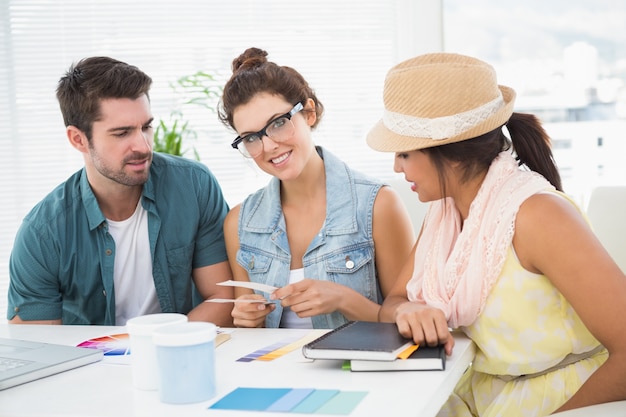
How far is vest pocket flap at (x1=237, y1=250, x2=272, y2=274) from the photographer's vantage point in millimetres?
2297

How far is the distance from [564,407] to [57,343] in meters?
1.19

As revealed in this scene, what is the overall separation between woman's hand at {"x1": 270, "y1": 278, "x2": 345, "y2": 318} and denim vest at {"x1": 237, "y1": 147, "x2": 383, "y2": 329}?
1.07 ft

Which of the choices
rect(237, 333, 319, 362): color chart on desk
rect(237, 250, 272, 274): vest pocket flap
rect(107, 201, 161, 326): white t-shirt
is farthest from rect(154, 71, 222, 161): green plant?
rect(237, 333, 319, 362): color chart on desk

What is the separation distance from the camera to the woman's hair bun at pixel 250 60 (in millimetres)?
2332

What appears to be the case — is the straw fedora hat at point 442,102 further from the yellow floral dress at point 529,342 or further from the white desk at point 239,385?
the white desk at point 239,385

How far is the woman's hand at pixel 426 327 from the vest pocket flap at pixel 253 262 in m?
0.80

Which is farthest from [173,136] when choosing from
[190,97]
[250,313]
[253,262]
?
[250,313]

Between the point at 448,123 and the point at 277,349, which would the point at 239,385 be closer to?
the point at 277,349

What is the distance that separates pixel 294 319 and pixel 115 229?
69 centimetres

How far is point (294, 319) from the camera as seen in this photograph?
2.28 meters

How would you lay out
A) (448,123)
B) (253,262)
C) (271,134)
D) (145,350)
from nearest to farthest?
(145,350), (448,123), (271,134), (253,262)

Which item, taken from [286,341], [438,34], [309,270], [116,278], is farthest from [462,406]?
[438,34]

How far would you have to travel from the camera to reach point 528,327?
62.6 inches

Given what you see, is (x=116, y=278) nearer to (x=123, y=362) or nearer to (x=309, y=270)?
(x=309, y=270)
